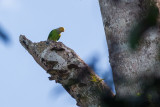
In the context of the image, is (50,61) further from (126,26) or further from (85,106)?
(126,26)

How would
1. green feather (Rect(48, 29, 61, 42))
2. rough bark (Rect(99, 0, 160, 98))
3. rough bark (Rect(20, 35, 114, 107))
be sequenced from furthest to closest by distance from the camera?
green feather (Rect(48, 29, 61, 42)) → rough bark (Rect(20, 35, 114, 107)) → rough bark (Rect(99, 0, 160, 98))

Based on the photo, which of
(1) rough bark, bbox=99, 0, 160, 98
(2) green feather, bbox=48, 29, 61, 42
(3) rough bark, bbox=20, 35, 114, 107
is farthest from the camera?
(2) green feather, bbox=48, 29, 61, 42

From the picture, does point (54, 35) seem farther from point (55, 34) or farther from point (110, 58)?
point (110, 58)

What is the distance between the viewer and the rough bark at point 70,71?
267cm

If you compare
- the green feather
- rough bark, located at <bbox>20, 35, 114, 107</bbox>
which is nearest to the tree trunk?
rough bark, located at <bbox>20, 35, 114, 107</bbox>

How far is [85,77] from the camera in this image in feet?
8.59

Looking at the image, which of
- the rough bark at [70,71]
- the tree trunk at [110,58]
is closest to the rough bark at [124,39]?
the tree trunk at [110,58]

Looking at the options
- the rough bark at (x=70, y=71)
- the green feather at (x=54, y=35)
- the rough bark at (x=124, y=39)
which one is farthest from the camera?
the green feather at (x=54, y=35)

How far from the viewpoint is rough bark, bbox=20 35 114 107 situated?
2674 millimetres

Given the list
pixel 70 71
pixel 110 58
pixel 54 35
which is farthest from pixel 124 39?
pixel 54 35

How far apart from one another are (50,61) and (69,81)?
32 centimetres

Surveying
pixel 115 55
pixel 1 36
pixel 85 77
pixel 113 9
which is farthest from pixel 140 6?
pixel 1 36

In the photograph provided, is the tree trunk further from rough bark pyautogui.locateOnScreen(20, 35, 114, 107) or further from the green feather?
the green feather

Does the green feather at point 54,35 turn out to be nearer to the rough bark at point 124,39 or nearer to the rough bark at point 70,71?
the rough bark at point 70,71
